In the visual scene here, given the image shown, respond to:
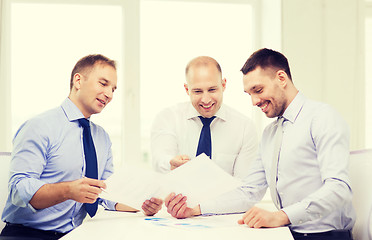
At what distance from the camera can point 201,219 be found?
192 cm

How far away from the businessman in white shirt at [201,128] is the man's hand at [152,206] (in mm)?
486

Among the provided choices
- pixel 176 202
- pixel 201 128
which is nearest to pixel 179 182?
pixel 176 202

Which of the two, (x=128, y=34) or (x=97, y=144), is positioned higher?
(x=128, y=34)

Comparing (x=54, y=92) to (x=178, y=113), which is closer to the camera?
(x=178, y=113)

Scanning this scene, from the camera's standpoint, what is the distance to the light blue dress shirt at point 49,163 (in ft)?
6.45

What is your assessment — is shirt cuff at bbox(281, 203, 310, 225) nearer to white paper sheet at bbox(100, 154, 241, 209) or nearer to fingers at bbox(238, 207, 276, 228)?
fingers at bbox(238, 207, 276, 228)

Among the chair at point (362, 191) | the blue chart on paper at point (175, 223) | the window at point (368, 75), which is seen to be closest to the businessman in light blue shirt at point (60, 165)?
the blue chart on paper at point (175, 223)

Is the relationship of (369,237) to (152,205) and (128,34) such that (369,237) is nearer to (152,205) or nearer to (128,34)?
(152,205)

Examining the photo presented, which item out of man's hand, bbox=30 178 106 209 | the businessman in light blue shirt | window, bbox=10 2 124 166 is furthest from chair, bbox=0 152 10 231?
window, bbox=10 2 124 166

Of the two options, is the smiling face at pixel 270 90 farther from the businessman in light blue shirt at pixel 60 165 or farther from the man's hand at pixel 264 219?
the businessman in light blue shirt at pixel 60 165

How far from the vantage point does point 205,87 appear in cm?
248

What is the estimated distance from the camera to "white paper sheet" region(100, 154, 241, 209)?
1755 millimetres

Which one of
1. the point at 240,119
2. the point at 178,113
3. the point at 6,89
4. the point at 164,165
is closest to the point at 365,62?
the point at 240,119

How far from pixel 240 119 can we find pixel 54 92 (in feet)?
5.70
